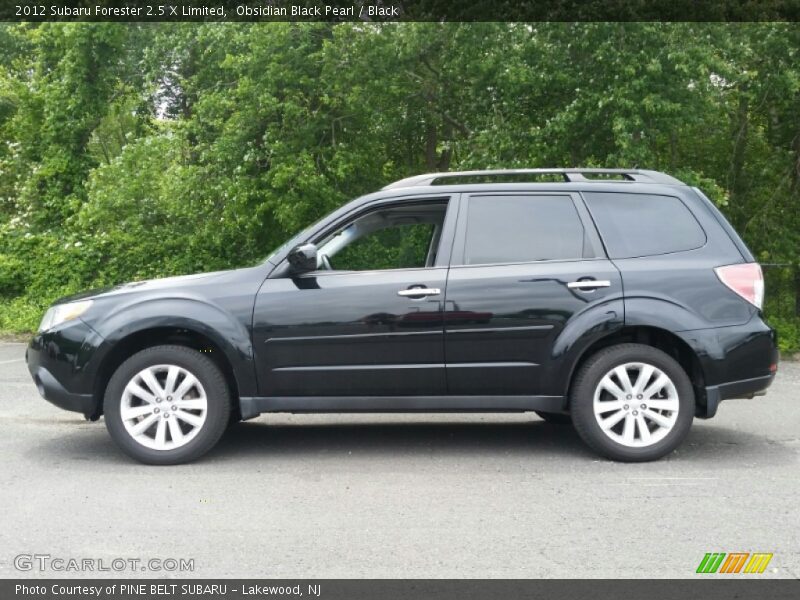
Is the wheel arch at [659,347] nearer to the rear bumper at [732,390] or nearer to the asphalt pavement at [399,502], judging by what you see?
the rear bumper at [732,390]

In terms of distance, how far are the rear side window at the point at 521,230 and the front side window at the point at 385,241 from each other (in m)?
0.25

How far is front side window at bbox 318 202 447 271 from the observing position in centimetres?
681

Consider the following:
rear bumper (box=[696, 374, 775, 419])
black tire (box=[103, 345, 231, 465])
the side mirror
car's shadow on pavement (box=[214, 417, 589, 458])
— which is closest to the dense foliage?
car's shadow on pavement (box=[214, 417, 589, 458])

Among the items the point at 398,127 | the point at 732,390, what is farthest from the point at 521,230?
the point at 398,127

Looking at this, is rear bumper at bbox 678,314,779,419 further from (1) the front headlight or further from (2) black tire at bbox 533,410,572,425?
(1) the front headlight

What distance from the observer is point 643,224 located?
6.82 m

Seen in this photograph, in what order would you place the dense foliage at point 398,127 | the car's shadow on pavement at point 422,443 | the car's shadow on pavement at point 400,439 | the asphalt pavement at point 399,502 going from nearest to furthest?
the asphalt pavement at point 399,502, the car's shadow on pavement at point 422,443, the car's shadow on pavement at point 400,439, the dense foliage at point 398,127

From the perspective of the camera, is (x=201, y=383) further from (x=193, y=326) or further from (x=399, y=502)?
(x=399, y=502)

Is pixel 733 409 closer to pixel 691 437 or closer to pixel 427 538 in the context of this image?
pixel 691 437

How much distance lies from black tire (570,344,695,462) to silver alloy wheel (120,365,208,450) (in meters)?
2.41

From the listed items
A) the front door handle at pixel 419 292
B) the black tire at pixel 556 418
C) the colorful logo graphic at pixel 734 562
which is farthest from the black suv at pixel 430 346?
the colorful logo graphic at pixel 734 562

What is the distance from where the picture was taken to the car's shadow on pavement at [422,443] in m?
6.90

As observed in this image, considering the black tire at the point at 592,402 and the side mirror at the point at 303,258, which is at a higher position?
the side mirror at the point at 303,258

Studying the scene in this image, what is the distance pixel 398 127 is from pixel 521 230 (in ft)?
34.9
